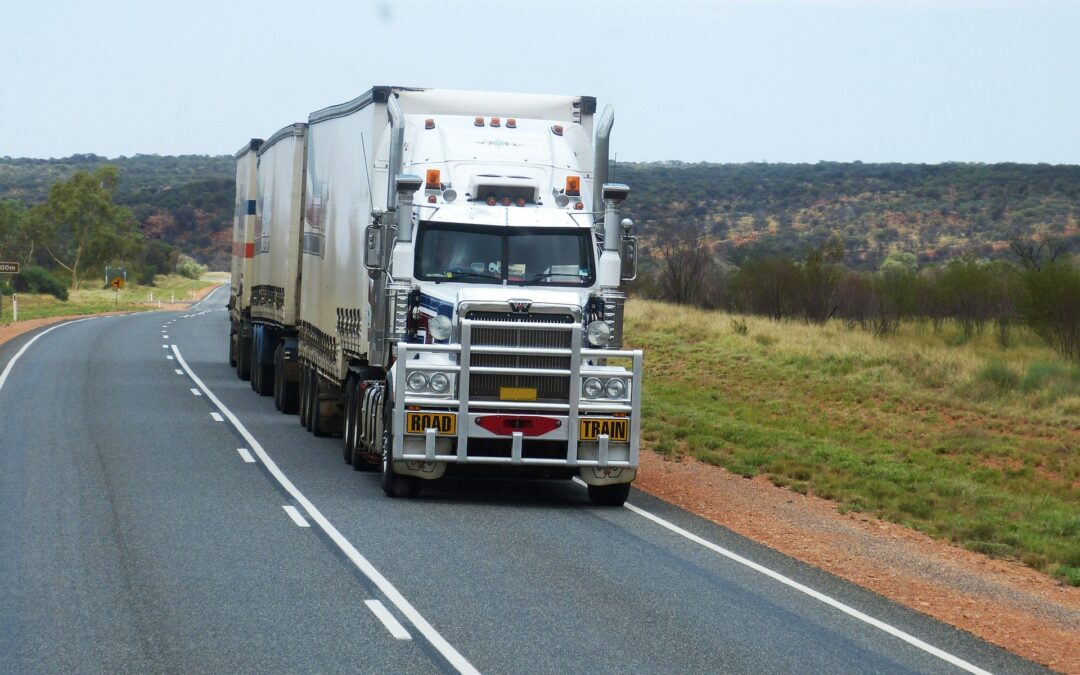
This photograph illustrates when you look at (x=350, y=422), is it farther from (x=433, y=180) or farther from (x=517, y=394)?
(x=517, y=394)

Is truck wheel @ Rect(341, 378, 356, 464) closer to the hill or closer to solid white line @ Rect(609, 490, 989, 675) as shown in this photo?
solid white line @ Rect(609, 490, 989, 675)

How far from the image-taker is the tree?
111812 millimetres

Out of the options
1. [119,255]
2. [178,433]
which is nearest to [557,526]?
[178,433]

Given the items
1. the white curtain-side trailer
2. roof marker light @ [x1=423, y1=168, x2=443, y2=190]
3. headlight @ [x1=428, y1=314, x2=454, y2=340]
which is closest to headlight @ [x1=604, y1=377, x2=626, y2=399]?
headlight @ [x1=428, y1=314, x2=454, y2=340]

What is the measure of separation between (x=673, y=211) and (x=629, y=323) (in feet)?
189

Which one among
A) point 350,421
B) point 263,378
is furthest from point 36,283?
point 350,421

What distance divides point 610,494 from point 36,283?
81.6 meters

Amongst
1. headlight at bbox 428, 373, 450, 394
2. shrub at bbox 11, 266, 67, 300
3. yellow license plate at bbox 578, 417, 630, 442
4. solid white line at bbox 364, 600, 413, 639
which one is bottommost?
shrub at bbox 11, 266, 67, 300

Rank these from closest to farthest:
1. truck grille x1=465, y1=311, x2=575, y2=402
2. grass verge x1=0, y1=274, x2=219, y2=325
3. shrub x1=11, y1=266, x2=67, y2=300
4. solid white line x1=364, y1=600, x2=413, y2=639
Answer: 1. solid white line x1=364, y1=600, x2=413, y2=639
2. truck grille x1=465, y1=311, x2=575, y2=402
3. grass verge x1=0, y1=274, x2=219, y2=325
4. shrub x1=11, y1=266, x2=67, y2=300

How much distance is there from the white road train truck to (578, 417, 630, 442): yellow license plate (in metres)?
0.01

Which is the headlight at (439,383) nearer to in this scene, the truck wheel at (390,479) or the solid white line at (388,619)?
the truck wheel at (390,479)

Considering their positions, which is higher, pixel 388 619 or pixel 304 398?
pixel 388 619

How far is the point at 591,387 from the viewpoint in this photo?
14.6m

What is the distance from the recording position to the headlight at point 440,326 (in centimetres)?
1475
